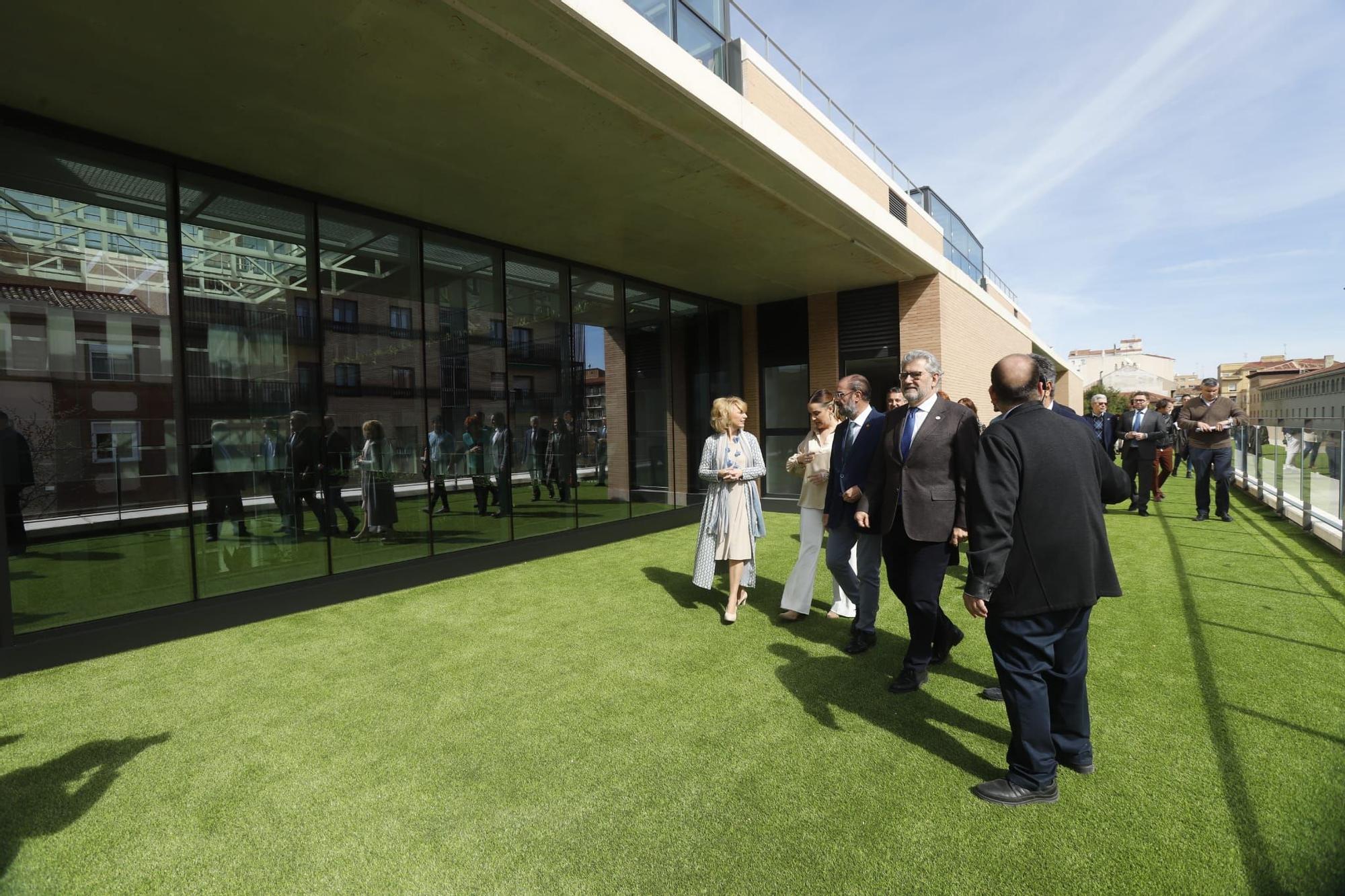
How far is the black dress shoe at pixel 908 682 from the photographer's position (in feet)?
11.1

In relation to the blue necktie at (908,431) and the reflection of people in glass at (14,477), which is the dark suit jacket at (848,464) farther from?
the reflection of people in glass at (14,477)

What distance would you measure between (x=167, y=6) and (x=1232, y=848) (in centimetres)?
625

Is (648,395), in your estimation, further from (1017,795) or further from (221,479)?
(1017,795)

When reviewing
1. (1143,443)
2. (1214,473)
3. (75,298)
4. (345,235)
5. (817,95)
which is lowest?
(1214,473)

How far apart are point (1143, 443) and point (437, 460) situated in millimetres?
10160

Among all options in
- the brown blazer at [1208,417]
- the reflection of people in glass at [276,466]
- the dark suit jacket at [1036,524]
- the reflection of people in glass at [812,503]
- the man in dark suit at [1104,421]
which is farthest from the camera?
the man in dark suit at [1104,421]

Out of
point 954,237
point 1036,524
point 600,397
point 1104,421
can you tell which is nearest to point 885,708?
point 1036,524

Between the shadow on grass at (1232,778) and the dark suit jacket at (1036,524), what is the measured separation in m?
0.91

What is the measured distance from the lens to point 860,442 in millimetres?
3885

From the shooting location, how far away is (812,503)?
15.6 ft

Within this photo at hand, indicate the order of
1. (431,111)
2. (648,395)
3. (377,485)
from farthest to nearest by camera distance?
(648,395)
(377,485)
(431,111)

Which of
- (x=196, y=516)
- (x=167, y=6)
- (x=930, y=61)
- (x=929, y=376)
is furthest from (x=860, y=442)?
(x=930, y=61)

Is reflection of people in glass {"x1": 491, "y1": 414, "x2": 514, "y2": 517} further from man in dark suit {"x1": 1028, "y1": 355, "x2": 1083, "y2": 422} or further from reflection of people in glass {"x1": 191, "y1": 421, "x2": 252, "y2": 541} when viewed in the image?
man in dark suit {"x1": 1028, "y1": 355, "x2": 1083, "y2": 422}

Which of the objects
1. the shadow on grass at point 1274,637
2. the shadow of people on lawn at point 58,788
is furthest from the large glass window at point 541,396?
the shadow on grass at point 1274,637
